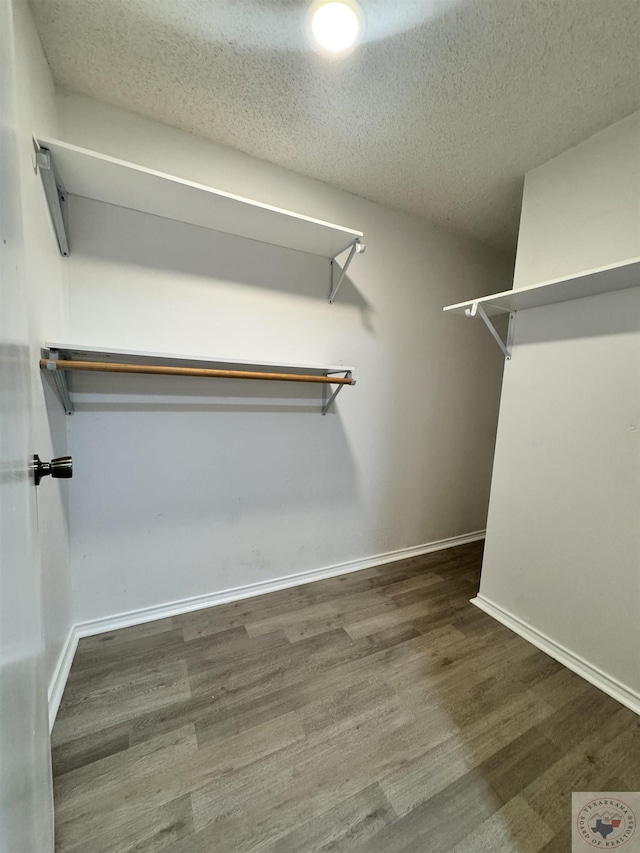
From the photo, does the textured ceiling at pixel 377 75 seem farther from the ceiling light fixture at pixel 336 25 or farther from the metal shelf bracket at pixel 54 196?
the metal shelf bracket at pixel 54 196

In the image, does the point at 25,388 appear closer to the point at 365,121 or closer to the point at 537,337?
the point at 365,121

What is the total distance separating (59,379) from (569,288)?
2198 mm

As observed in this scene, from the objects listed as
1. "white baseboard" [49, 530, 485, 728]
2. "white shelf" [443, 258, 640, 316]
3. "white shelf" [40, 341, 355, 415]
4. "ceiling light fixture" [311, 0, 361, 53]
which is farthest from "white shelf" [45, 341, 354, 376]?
"white baseboard" [49, 530, 485, 728]

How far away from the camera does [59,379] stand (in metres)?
1.39

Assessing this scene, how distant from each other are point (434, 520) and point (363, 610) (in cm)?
107

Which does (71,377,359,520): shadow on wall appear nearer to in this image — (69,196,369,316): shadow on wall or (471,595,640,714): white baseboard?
(69,196,369,316): shadow on wall

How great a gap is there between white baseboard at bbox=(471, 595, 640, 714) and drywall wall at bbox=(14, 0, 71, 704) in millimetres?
2116

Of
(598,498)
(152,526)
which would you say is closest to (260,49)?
(152,526)

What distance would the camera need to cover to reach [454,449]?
273 cm

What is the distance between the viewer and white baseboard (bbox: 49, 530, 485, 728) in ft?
4.54

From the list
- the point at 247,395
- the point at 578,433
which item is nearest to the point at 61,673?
the point at 247,395
